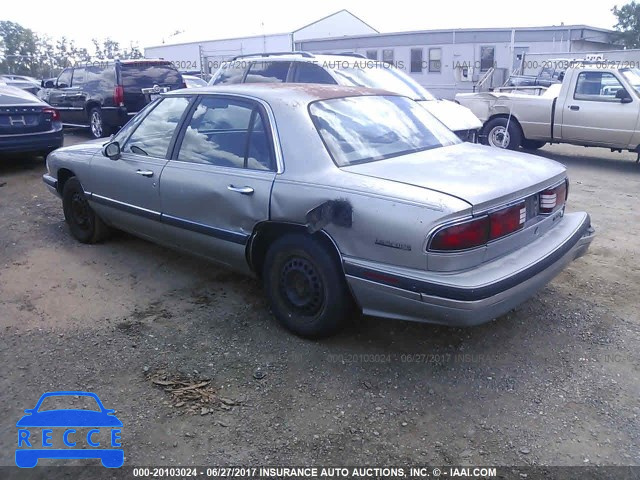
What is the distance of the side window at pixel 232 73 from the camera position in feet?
29.7

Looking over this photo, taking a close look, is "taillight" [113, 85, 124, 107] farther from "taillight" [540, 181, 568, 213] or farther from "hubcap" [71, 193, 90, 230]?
"taillight" [540, 181, 568, 213]

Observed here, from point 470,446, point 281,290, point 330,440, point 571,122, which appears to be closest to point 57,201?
point 281,290

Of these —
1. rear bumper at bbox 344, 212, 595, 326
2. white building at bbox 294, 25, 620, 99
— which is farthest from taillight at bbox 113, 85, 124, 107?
white building at bbox 294, 25, 620, 99

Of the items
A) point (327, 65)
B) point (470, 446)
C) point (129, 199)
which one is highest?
point (327, 65)

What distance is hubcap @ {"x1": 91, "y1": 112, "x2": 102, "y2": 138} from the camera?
12.0m

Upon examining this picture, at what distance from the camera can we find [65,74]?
1313cm

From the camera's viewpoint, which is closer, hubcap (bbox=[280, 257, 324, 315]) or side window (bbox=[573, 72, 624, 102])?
hubcap (bbox=[280, 257, 324, 315])

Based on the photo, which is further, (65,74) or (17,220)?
(65,74)

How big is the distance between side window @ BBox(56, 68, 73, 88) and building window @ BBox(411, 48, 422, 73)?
53.5 feet

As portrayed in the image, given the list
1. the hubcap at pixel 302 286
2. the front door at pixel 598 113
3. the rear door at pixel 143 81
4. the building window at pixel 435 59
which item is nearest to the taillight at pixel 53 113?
the rear door at pixel 143 81

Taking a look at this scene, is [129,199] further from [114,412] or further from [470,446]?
[470,446]

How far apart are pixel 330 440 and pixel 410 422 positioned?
0.43 metres

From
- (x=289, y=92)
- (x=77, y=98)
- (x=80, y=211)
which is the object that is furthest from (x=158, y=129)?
(x=77, y=98)

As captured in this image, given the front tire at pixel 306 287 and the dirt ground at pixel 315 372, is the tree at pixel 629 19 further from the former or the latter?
the front tire at pixel 306 287
